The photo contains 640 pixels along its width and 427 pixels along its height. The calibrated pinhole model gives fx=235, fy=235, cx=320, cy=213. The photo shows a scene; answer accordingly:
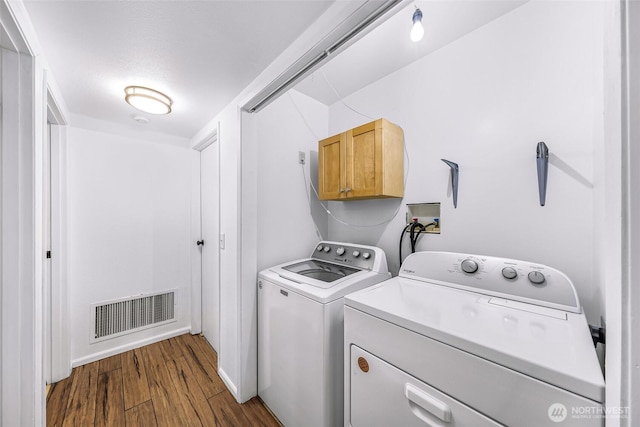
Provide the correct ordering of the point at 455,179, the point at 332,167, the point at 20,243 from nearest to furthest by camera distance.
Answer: the point at 20,243 < the point at 455,179 < the point at 332,167

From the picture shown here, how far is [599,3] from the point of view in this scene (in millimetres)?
1034

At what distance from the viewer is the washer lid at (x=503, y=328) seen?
1.99ft

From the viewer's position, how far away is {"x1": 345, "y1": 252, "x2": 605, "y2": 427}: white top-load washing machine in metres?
0.62

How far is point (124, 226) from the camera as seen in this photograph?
222 cm

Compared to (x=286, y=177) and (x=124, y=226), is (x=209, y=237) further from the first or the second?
(x=286, y=177)

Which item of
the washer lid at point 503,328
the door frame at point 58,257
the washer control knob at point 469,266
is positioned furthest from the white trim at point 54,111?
the washer control knob at point 469,266

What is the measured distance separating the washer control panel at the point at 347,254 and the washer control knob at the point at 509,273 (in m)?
0.72

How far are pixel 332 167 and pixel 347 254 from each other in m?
0.70

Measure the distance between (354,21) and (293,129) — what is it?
1.15m

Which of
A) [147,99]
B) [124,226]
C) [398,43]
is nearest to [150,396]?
[124,226]

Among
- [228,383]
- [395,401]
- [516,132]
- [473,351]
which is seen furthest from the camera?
[228,383]

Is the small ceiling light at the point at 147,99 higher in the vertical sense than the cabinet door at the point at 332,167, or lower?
higher

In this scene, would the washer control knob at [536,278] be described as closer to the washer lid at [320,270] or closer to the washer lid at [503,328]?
the washer lid at [503,328]

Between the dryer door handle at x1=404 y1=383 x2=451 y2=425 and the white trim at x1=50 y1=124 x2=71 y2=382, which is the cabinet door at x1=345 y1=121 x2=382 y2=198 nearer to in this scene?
the dryer door handle at x1=404 y1=383 x2=451 y2=425
